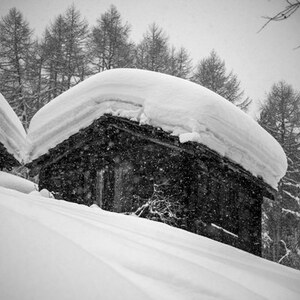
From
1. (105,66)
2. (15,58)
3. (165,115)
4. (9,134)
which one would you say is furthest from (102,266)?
(15,58)

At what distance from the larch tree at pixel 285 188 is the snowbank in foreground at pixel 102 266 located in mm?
12815

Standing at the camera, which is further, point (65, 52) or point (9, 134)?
point (65, 52)

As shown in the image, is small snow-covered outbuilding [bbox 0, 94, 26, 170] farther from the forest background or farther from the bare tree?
the bare tree

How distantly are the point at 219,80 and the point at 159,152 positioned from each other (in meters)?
12.3

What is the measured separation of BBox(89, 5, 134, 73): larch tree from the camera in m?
17.0

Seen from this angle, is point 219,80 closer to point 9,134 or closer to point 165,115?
point 9,134

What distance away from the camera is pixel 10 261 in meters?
1.64

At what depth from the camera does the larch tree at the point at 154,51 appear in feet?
57.9

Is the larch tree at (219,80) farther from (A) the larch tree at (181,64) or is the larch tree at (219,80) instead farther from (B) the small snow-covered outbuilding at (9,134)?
→ (B) the small snow-covered outbuilding at (9,134)

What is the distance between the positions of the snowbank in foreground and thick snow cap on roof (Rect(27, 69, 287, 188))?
117 inches

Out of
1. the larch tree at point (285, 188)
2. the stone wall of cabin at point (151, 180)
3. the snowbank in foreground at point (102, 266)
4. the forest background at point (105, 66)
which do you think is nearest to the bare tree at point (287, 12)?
the snowbank in foreground at point (102, 266)

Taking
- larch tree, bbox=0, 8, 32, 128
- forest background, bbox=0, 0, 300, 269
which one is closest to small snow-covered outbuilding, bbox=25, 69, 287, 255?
forest background, bbox=0, 0, 300, 269

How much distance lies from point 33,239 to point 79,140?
18.2 feet

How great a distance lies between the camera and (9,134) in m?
9.45
